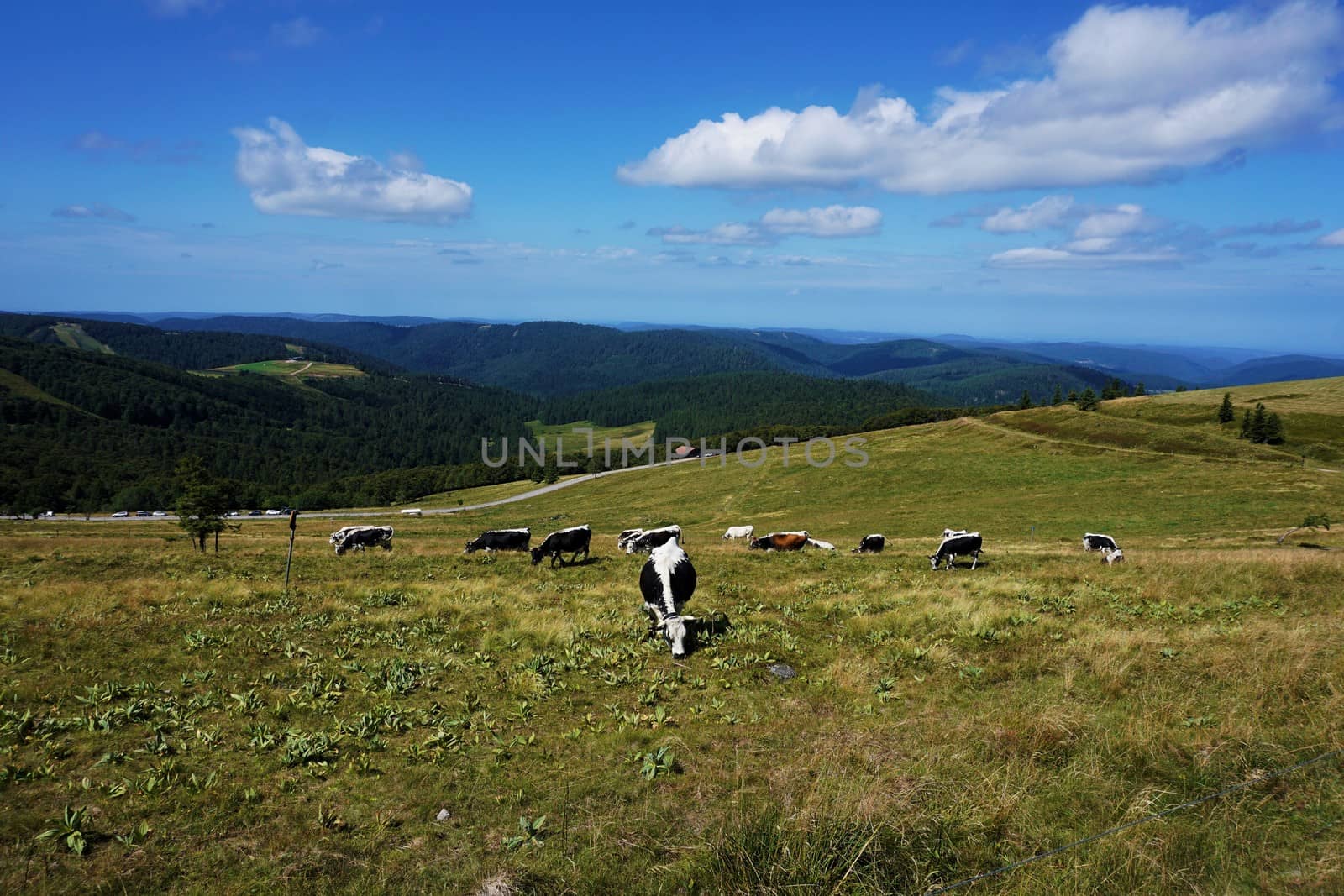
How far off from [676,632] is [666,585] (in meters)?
1.66

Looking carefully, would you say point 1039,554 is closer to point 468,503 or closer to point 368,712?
point 368,712

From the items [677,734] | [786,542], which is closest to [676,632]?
[677,734]

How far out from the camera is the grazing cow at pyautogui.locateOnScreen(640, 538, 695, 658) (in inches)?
552

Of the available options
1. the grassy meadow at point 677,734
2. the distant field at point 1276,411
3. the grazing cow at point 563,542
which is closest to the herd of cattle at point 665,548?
the grazing cow at point 563,542

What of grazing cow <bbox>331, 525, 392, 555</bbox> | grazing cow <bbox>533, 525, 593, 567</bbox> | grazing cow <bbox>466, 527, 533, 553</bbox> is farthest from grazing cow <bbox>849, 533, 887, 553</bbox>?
grazing cow <bbox>331, 525, 392, 555</bbox>

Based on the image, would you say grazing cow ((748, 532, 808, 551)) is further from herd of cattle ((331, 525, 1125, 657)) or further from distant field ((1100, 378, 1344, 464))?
distant field ((1100, 378, 1344, 464))

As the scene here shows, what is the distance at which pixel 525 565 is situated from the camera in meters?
25.4

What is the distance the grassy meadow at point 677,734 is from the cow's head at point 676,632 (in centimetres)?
31

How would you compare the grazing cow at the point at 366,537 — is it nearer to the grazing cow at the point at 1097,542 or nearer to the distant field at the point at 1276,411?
the grazing cow at the point at 1097,542

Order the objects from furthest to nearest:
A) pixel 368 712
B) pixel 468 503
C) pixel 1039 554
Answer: pixel 468 503
pixel 1039 554
pixel 368 712

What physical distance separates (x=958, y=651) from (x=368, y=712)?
10.6 meters

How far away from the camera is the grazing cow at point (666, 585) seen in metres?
14.0

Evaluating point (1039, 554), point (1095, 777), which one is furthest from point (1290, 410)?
point (1095, 777)

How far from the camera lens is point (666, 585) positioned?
47.4 ft
